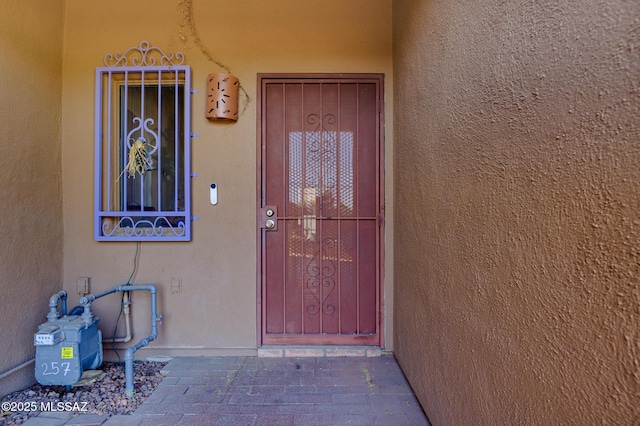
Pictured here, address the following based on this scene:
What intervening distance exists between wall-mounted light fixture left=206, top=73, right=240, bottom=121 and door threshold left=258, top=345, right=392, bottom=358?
6.12 feet

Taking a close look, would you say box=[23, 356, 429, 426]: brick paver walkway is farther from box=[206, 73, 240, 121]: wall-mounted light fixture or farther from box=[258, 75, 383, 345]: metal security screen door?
box=[206, 73, 240, 121]: wall-mounted light fixture

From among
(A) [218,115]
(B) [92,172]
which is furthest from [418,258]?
(B) [92,172]

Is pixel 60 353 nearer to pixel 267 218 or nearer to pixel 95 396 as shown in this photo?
pixel 95 396

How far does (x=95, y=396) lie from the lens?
78.1 inches

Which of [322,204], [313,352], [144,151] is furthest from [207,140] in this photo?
[313,352]

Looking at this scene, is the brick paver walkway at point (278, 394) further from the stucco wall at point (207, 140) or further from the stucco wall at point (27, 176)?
the stucco wall at point (27, 176)

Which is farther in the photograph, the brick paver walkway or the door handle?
the door handle

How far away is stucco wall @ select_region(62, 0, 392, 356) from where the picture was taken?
2.48m

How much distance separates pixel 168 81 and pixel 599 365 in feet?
9.63

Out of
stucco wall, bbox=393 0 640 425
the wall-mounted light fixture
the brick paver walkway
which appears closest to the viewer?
stucco wall, bbox=393 0 640 425

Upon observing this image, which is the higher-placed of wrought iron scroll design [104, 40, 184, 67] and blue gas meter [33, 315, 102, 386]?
wrought iron scroll design [104, 40, 184, 67]

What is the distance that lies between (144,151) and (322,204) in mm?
1465

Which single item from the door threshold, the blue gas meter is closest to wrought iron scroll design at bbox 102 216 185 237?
the blue gas meter

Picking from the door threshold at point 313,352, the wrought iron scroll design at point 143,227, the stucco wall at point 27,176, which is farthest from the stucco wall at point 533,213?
the stucco wall at point 27,176
